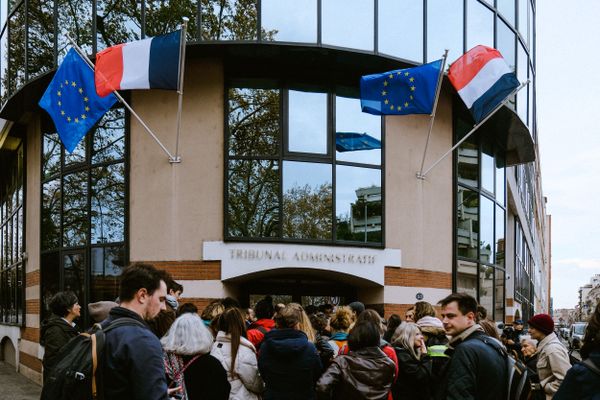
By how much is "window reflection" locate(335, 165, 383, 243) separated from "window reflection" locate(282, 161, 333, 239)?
240 mm

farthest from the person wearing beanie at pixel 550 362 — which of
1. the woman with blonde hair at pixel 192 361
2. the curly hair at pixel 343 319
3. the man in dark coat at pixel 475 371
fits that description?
the woman with blonde hair at pixel 192 361

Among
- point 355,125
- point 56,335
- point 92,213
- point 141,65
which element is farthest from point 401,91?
point 56,335

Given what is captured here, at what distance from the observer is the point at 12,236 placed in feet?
67.8

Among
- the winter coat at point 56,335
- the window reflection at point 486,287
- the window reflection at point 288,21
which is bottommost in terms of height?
the window reflection at point 486,287

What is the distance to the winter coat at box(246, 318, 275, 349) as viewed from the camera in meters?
7.82

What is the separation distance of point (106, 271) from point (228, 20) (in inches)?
224

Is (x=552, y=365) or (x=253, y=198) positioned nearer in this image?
(x=552, y=365)

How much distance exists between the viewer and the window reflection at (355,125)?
1417cm

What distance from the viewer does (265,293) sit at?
14.8 m

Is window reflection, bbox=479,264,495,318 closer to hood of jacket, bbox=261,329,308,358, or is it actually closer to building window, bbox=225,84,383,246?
building window, bbox=225,84,383,246

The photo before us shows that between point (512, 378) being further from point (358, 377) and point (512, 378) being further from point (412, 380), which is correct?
point (412, 380)

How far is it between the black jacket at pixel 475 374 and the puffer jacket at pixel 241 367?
2300 millimetres

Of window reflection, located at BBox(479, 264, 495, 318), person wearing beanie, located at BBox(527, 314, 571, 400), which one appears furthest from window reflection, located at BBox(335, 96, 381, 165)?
person wearing beanie, located at BBox(527, 314, 571, 400)

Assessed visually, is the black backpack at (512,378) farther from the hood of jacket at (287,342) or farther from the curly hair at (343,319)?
the curly hair at (343,319)
